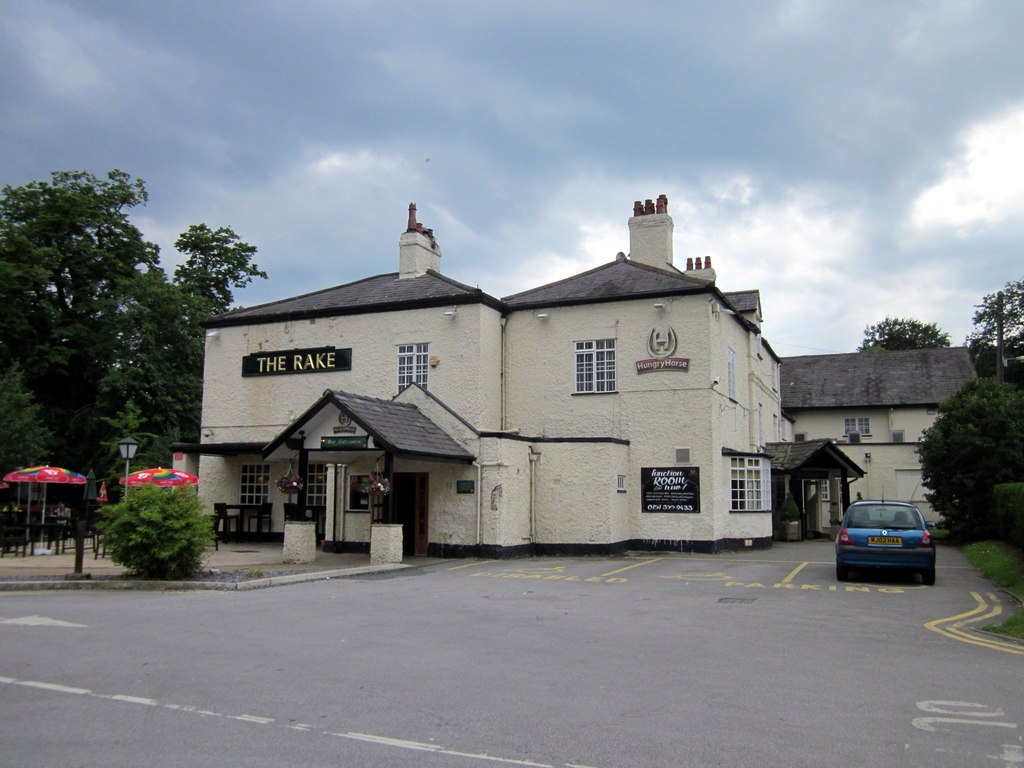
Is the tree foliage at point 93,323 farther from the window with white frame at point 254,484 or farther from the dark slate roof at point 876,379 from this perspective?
the dark slate roof at point 876,379

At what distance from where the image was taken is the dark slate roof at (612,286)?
78.0 ft

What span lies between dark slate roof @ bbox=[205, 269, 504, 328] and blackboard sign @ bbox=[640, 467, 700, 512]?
679cm

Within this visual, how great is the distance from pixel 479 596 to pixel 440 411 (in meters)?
9.06

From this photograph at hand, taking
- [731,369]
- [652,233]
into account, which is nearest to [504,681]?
[731,369]

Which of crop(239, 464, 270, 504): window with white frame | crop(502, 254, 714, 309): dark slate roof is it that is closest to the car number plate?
crop(502, 254, 714, 309): dark slate roof

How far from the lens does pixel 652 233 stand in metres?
27.9

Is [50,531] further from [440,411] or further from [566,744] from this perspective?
[566,744]

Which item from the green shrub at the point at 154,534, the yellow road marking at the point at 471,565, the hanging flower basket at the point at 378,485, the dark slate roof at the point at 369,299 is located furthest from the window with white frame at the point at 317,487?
the green shrub at the point at 154,534

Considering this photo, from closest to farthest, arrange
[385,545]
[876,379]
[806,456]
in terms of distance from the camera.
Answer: [385,545]
[806,456]
[876,379]

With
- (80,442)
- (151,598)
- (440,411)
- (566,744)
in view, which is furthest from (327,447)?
(80,442)

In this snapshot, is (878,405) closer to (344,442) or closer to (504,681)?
(344,442)

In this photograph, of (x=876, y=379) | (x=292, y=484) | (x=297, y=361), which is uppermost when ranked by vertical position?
(x=876, y=379)

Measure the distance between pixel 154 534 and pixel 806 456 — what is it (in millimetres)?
22124

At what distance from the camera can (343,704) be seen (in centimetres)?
669
